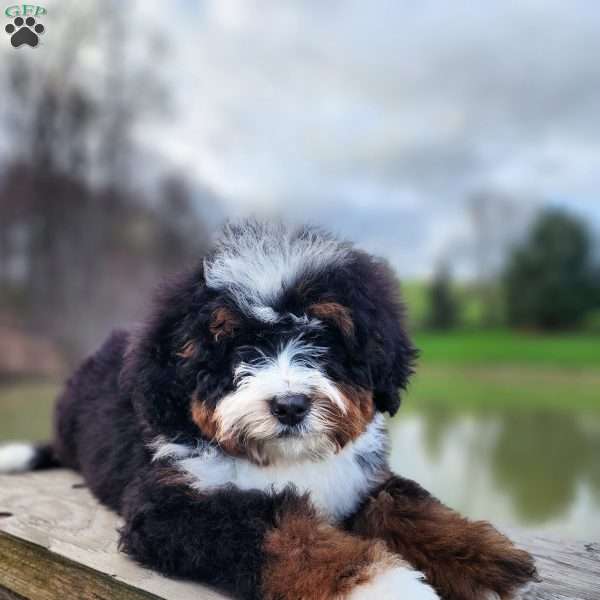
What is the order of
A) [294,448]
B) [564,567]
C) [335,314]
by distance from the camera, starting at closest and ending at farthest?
[294,448]
[335,314]
[564,567]

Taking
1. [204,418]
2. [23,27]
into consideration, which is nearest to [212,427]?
[204,418]

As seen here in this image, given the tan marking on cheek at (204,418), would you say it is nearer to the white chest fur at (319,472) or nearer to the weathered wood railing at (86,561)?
the white chest fur at (319,472)

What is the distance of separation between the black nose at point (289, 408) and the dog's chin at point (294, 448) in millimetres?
47

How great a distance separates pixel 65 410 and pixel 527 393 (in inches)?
549

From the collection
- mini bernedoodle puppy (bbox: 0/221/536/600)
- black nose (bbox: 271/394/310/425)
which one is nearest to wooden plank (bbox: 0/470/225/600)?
mini bernedoodle puppy (bbox: 0/221/536/600)

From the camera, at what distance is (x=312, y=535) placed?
204 cm

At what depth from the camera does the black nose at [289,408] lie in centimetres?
207

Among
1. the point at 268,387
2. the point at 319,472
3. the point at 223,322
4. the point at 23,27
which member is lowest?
the point at 319,472

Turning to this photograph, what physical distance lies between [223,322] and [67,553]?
1013 millimetres

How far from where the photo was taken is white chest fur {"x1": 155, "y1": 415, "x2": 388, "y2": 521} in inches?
91.1

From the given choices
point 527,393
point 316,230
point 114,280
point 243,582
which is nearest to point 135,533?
point 243,582

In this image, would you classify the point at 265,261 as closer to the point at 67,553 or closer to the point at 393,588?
the point at 393,588

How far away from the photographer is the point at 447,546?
7.17 feet

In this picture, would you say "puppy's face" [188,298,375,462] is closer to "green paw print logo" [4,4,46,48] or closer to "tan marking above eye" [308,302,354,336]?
"tan marking above eye" [308,302,354,336]
